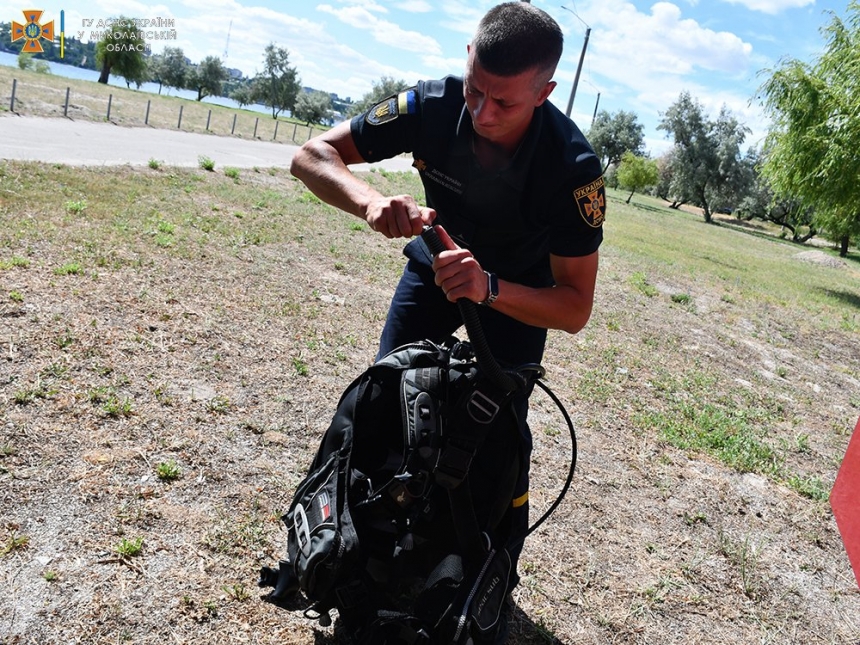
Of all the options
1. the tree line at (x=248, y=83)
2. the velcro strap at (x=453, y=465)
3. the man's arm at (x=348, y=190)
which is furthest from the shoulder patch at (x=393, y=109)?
the tree line at (x=248, y=83)

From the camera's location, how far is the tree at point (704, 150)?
5306 cm

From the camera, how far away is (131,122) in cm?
2194

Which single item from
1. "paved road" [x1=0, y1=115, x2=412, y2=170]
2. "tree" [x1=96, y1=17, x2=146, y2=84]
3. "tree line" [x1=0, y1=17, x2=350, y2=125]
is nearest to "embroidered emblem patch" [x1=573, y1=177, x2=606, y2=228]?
"paved road" [x1=0, y1=115, x2=412, y2=170]

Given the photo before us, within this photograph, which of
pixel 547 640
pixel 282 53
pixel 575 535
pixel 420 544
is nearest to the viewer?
pixel 420 544

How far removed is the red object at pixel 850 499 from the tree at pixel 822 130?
692 inches

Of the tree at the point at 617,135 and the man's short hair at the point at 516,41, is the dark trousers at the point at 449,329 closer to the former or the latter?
the man's short hair at the point at 516,41

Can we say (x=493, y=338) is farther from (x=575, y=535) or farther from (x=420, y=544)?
(x=575, y=535)

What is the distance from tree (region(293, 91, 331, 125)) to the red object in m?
71.2

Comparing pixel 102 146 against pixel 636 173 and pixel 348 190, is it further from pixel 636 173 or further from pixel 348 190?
pixel 636 173

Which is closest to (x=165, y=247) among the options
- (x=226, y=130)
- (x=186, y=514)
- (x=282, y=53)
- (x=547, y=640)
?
(x=186, y=514)

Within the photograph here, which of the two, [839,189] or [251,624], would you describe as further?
[839,189]

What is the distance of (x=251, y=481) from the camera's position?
337 centimetres

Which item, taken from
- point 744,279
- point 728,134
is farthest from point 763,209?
point 744,279

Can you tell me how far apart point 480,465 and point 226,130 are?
3031 centimetres
